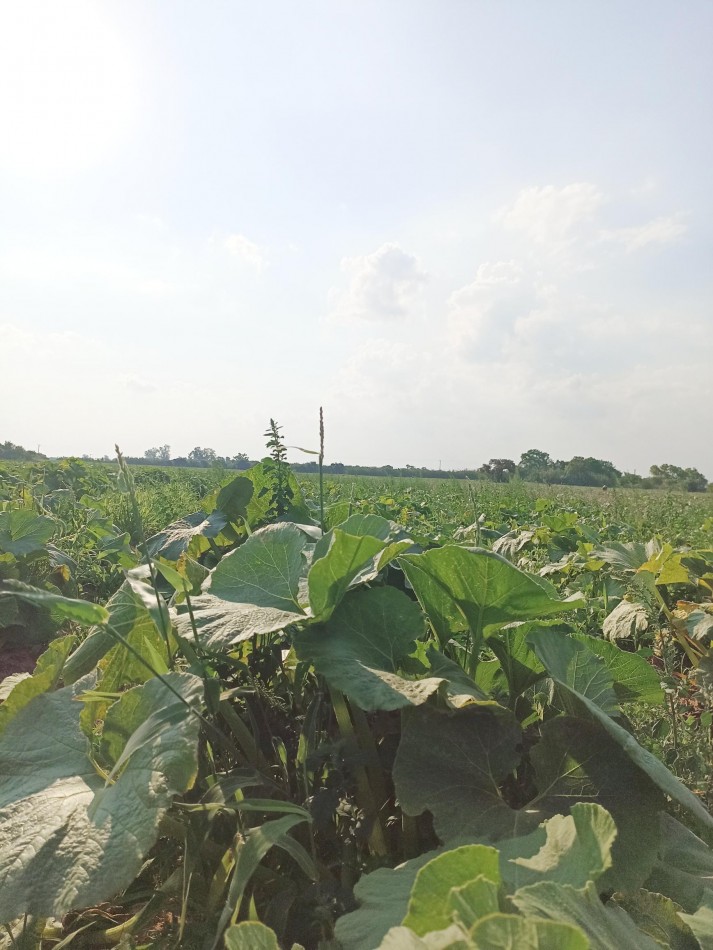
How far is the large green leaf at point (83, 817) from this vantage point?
0.83 meters

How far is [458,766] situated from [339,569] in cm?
34

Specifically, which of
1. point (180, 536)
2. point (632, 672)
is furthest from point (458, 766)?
point (180, 536)

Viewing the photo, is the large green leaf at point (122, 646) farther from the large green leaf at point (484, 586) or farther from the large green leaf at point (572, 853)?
the large green leaf at point (572, 853)

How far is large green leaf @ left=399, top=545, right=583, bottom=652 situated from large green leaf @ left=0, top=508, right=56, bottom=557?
100 inches

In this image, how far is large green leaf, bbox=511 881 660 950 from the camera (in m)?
0.55

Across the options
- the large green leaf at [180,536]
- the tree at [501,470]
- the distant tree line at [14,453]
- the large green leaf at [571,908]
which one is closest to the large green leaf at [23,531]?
the large green leaf at [180,536]

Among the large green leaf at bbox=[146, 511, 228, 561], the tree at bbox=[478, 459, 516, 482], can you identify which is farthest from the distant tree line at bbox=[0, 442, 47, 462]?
the large green leaf at bbox=[146, 511, 228, 561]

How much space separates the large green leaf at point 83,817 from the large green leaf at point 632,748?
0.53m

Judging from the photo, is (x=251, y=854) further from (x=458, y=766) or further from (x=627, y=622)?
(x=627, y=622)

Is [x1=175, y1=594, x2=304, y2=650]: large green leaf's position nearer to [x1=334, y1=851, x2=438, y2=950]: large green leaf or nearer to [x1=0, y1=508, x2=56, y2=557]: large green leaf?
[x1=334, y1=851, x2=438, y2=950]: large green leaf

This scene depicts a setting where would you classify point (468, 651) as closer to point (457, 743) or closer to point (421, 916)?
point (457, 743)

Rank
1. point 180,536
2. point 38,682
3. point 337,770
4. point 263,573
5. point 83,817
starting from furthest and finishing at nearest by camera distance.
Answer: point 180,536, point 38,682, point 263,573, point 337,770, point 83,817

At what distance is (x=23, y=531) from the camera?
3092 mm

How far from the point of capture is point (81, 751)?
106 cm
